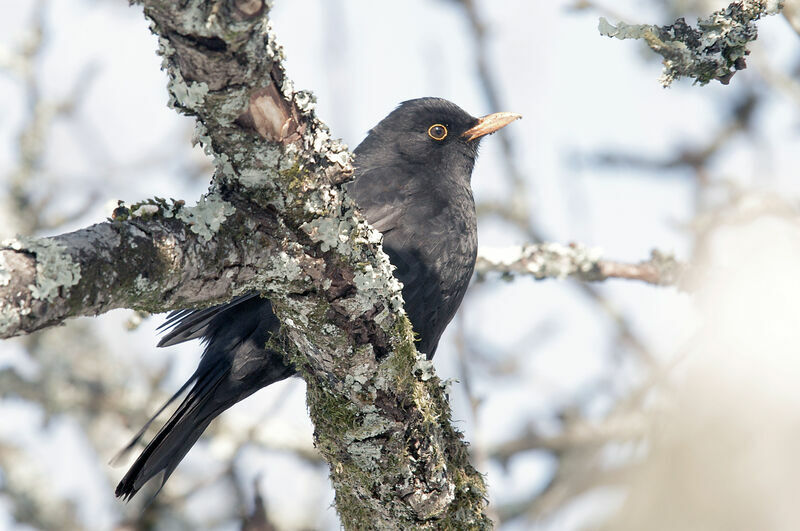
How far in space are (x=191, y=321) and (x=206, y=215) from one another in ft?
4.98

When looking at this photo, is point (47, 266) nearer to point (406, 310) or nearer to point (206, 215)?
point (206, 215)

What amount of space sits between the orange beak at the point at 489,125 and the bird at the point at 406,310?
0.60 metres

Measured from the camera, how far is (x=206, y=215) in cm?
187

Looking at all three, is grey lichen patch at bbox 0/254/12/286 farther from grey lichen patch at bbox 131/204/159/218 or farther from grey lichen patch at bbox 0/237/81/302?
grey lichen patch at bbox 131/204/159/218

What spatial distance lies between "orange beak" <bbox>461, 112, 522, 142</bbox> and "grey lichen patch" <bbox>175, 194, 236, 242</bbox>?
9.34 ft

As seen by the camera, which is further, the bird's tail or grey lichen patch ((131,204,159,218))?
the bird's tail

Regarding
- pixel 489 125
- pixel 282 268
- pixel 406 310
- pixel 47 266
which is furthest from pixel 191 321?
pixel 489 125

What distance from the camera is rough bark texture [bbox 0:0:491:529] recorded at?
1.55 meters

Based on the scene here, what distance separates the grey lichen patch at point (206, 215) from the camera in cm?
185

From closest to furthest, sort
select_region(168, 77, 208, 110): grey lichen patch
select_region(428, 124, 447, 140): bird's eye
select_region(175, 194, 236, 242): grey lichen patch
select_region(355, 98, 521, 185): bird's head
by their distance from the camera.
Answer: select_region(168, 77, 208, 110): grey lichen patch, select_region(175, 194, 236, 242): grey lichen patch, select_region(355, 98, 521, 185): bird's head, select_region(428, 124, 447, 140): bird's eye

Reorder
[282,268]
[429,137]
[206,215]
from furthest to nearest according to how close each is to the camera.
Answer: [429,137], [282,268], [206,215]

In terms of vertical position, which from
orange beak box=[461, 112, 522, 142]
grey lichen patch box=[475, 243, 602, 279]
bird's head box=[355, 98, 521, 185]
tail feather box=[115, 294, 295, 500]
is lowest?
tail feather box=[115, 294, 295, 500]

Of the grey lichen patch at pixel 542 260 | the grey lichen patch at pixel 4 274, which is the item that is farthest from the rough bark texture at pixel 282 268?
the grey lichen patch at pixel 542 260

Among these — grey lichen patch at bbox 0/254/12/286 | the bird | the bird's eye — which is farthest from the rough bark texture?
the bird's eye
